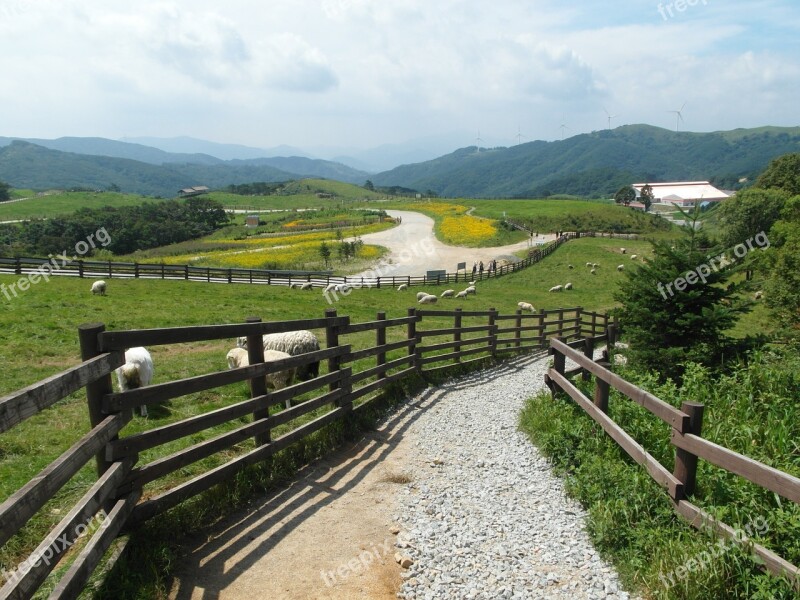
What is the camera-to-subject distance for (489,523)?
219 inches

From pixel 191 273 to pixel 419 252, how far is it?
35183 mm

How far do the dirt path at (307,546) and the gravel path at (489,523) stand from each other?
26cm

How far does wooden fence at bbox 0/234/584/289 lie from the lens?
1184 inches

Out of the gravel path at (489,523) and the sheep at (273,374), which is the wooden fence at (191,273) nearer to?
the sheep at (273,374)

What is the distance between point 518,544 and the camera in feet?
16.9

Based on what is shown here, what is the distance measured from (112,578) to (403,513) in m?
2.96

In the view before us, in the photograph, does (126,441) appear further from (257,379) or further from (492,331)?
(492,331)

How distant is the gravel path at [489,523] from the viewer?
14.8 feet

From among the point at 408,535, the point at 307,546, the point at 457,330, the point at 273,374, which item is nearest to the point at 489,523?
the point at 408,535

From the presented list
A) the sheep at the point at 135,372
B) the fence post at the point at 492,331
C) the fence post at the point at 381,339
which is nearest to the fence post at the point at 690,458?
the fence post at the point at 381,339

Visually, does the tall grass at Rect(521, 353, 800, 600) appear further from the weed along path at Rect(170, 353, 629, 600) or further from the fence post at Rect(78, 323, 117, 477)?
the fence post at Rect(78, 323, 117, 477)

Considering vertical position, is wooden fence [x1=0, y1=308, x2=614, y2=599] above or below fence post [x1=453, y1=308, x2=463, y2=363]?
above

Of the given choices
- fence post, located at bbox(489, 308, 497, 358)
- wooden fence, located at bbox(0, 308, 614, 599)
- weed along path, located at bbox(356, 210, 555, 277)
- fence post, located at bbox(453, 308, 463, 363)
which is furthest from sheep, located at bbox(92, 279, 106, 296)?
weed along path, located at bbox(356, 210, 555, 277)

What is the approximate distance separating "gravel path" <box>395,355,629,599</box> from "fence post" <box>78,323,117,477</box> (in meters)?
2.78
